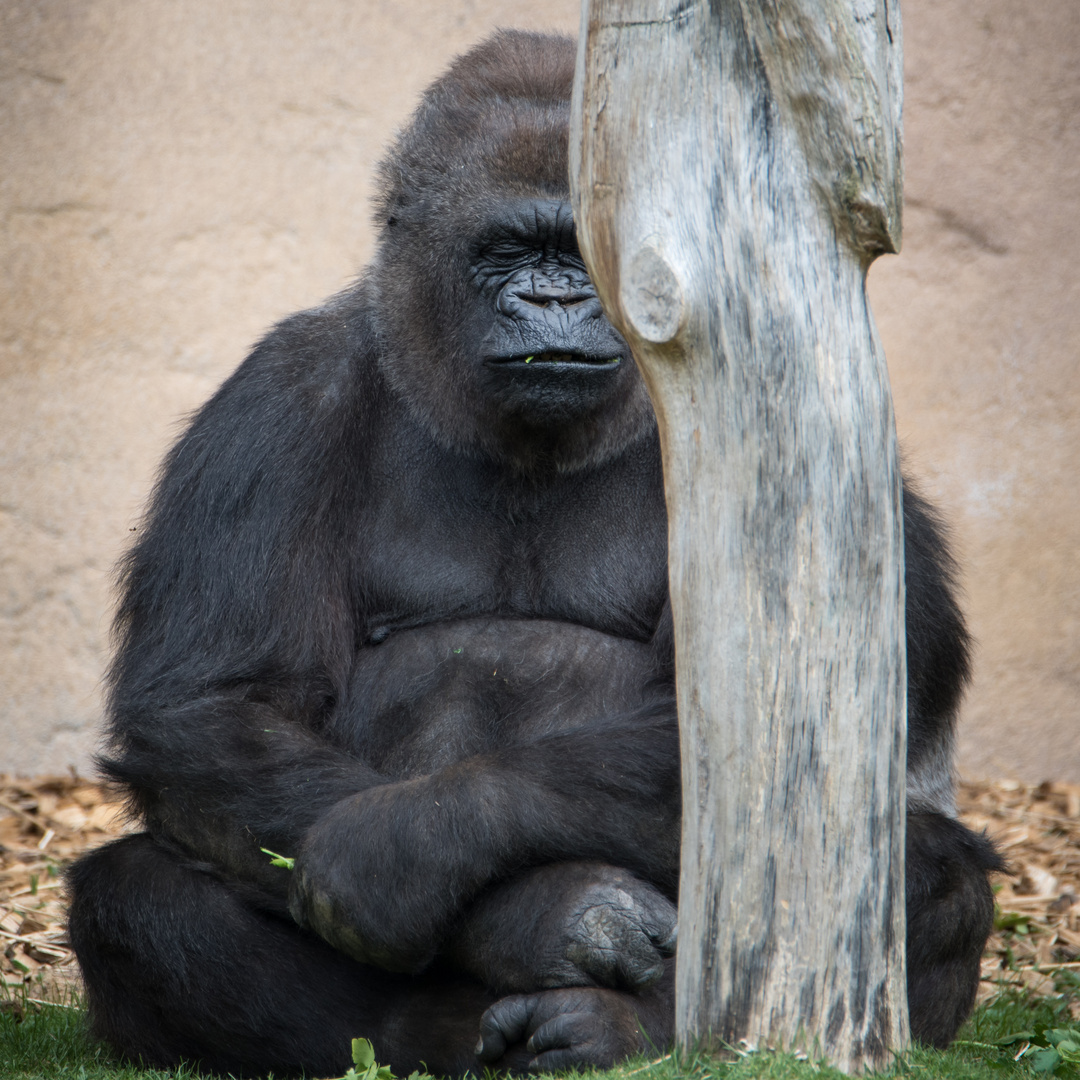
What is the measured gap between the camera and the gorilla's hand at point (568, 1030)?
2467 mm

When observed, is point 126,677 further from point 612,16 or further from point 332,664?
point 612,16

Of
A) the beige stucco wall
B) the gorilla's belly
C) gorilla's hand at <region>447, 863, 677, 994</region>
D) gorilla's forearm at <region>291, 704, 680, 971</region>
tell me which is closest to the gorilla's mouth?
the gorilla's belly

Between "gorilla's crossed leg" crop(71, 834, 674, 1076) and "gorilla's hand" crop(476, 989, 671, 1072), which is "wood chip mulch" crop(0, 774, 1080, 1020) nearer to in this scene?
"gorilla's crossed leg" crop(71, 834, 674, 1076)

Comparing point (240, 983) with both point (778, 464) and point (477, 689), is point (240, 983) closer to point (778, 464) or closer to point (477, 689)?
point (477, 689)

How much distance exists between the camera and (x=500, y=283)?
3.13 m

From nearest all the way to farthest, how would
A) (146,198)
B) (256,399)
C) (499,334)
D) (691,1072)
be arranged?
(691,1072) → (499,334) → (256,399) → (146,198)

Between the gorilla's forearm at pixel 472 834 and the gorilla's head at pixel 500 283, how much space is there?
0.74 metres

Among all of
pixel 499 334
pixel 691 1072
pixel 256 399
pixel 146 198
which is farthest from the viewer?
pixel 146 198

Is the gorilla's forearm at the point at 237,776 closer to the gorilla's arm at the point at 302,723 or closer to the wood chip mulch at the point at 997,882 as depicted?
the gorilla's arm at the point at 302,723

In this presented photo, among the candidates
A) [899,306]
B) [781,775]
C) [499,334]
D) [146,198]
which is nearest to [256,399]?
[499,334]

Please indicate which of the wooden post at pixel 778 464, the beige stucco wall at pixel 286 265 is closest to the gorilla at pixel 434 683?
the wooden post at pixel 778 464

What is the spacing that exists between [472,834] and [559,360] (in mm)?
990

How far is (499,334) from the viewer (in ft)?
9.96

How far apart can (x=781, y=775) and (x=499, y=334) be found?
129 centimetres
